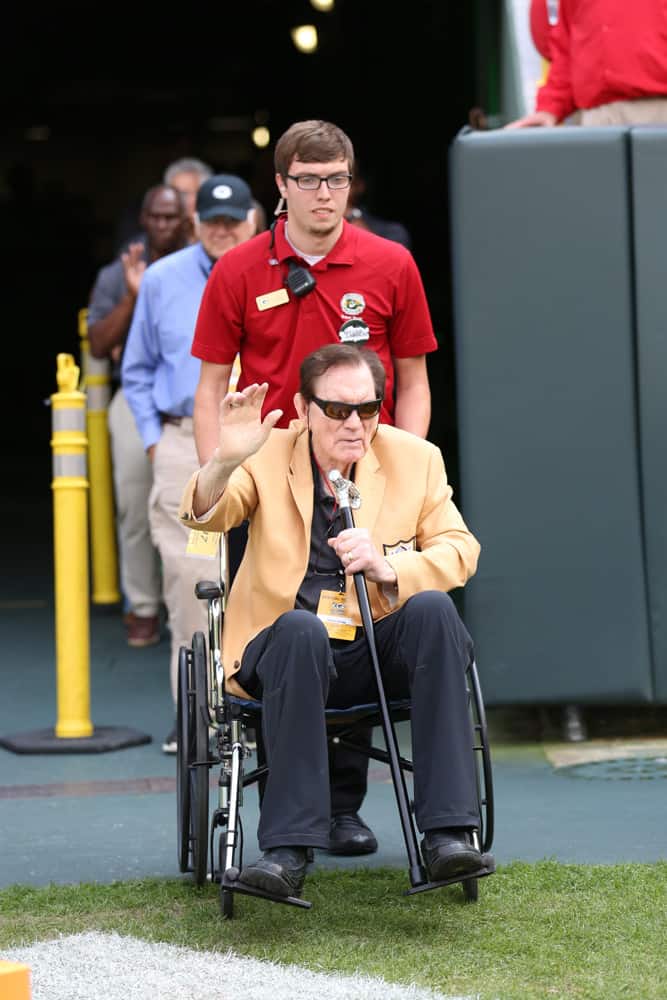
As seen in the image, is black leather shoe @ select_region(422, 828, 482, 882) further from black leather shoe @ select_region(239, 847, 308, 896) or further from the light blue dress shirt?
the light blue dress shirt

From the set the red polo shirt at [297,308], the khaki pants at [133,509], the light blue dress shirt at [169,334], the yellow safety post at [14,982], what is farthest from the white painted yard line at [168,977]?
the khaki pants at [133,509]

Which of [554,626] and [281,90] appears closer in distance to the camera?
[554,626]

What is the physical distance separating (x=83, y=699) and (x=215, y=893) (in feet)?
7.62

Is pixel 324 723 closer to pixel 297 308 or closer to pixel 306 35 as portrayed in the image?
pixel 297 308

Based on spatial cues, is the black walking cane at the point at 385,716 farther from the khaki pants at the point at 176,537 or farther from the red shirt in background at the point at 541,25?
the red shirt in background at the point at 541,25

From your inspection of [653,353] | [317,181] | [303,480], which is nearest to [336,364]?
[303,480]

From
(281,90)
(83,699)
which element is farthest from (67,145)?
(83,699)

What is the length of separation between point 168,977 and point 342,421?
1471 millimetres

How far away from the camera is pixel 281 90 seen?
968 inches

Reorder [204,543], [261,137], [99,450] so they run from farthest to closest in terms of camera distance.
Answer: [261,137] < [99,450] < [204,543]

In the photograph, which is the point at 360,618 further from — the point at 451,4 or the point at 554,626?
the point at 451,4

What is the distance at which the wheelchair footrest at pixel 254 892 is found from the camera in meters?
4.31

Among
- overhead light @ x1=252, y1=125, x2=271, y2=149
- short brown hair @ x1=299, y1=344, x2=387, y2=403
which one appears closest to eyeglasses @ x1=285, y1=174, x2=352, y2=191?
short brown hair @ x1=299, y1=344, x2=387, y2=403

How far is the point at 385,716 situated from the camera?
15.0 feet
